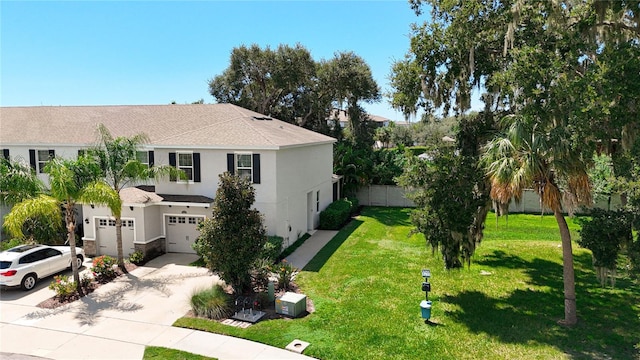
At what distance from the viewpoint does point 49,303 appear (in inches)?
509

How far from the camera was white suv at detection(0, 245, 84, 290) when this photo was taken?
44.6ft

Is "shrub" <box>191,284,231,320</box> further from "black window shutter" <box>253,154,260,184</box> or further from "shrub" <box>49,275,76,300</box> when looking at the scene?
"black window shutter" <box>253,154,260,184</box>

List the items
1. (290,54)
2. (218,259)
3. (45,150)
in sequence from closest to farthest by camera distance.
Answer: (218,259) < (45,150) < (290,54)

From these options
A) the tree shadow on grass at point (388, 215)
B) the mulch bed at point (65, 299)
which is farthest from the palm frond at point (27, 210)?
the tree shadow on grass at point (388, 215)

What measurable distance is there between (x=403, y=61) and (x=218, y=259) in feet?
30.8

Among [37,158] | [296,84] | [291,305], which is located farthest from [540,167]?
[296,84]

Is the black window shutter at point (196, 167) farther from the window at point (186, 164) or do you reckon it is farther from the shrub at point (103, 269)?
the shrub at point (103, 269)

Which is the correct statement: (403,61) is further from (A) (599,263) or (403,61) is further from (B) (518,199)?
(A) (599,263)

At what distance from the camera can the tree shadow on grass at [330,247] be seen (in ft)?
53.7

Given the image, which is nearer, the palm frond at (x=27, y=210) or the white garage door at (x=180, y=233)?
the palm frond at (x=27, y=210)

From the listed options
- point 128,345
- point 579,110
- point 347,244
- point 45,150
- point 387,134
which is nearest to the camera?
point 579,110

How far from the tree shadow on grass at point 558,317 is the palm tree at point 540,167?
2162 millimetres

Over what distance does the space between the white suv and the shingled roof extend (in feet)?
18.6

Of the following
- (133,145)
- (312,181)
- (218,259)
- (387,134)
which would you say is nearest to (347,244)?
(312,181)
